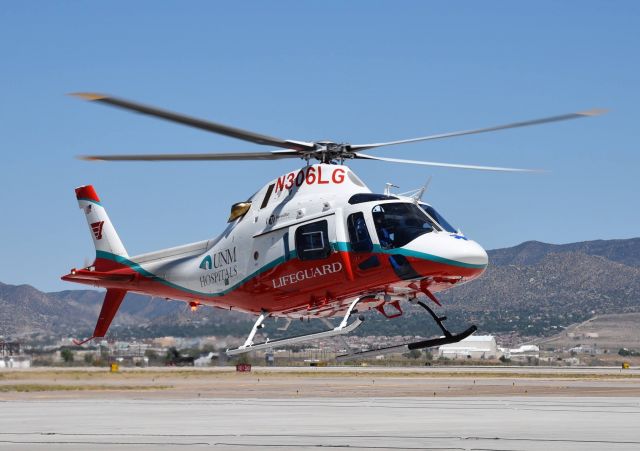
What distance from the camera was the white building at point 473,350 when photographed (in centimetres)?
12975

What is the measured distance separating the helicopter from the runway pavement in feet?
8.21

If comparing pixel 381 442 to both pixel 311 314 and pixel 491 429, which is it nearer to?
pixel 491 429

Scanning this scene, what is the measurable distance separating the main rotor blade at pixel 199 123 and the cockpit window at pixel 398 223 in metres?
3.36

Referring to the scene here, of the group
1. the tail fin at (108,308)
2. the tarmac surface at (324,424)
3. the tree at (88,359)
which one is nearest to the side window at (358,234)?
the tarmac surface at (324,424)

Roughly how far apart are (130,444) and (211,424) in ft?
17.2

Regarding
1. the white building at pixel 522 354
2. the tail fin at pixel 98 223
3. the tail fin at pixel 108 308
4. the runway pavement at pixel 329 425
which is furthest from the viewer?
the white building at pixel 522 354

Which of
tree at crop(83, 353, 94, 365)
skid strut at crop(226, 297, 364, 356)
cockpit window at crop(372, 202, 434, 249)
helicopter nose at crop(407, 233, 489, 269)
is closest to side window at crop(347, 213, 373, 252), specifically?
cockpit window at crop(372, 202, 434, 249)

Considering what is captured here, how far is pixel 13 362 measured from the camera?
80.2 m

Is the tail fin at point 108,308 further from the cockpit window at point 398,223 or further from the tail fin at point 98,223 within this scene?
the cockpit window at point 398,223

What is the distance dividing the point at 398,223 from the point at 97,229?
15.1 m

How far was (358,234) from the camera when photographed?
27.7 metres

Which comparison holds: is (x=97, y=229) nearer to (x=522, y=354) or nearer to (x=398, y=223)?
(x=398, y=223)

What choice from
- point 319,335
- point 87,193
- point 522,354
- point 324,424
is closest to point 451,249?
point 319,335

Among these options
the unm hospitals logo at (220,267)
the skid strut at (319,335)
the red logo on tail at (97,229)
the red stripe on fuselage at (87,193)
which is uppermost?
the red stripe on fuselage at (87,193)
